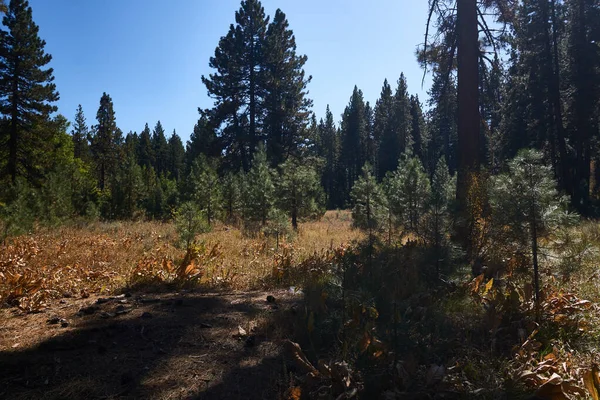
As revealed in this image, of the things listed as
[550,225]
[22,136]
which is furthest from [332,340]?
[22,136]

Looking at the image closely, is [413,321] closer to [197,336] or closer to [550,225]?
[550,225]

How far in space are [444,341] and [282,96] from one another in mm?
23399

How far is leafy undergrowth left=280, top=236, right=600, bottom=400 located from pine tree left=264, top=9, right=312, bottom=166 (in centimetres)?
2005

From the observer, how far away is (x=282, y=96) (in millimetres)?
24547

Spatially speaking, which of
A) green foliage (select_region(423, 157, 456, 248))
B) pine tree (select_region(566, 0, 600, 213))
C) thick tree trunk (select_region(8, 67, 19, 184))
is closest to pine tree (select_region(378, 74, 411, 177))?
pine tree (select_region(566, 0, 600, 213))

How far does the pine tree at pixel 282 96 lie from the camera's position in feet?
78.3

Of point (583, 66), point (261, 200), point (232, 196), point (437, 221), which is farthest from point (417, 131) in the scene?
point (437, 221)

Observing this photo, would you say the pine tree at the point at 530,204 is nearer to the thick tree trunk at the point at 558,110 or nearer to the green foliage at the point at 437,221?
the green foliage at the point at 437,221

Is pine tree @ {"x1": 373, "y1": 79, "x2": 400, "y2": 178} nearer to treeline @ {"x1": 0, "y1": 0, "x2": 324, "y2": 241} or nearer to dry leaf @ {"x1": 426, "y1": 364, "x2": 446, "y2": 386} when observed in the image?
treeline @ {"x1": 0, "y1": 0, "x2": 324, "y2": 241}

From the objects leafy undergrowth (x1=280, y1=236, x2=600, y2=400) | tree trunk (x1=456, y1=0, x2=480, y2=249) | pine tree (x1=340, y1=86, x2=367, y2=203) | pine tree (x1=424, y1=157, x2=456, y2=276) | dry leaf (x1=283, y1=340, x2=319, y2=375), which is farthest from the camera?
pine tree (x1=340, y1=86, x2=367, y2=203)

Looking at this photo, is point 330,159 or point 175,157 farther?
point 175,157

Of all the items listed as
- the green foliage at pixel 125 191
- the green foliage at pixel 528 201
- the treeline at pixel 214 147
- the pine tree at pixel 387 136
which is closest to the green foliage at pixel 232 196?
the treeline at pixel 214 147

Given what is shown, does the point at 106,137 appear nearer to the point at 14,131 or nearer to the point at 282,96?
the point at 14,131

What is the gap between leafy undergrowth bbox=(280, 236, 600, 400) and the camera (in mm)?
2373
